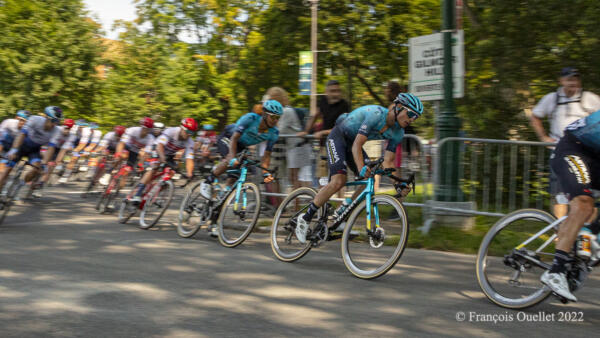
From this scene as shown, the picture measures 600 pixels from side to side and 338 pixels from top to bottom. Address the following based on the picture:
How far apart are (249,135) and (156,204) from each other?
227 cm

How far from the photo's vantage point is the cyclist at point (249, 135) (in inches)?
332

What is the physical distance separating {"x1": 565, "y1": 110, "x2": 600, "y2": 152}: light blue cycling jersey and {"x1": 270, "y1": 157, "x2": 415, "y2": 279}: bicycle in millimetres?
1696

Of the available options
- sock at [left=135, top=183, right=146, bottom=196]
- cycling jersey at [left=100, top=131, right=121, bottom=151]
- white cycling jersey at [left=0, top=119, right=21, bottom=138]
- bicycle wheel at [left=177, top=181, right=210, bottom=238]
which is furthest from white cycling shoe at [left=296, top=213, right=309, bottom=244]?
cycling jersey at [left=100, top=131, right=121, bottom=151]

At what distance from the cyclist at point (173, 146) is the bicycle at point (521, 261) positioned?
18.9 feet

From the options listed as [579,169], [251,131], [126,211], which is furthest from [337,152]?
[126,211]

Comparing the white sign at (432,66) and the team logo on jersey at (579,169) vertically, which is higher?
the white sign at (432,66)

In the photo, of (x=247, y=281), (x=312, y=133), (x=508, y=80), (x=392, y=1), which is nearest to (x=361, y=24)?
(x=392, y=1)

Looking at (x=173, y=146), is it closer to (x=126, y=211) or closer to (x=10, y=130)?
(x=126, y=211)

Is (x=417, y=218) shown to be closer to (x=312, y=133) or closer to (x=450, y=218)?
(x=450, y=218)

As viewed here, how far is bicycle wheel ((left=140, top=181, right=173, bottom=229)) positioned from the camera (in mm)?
10156

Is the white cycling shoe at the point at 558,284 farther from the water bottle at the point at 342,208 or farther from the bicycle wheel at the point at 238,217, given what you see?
the bicycle wheel at the point at 238,217

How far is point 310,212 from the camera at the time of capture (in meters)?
7.19

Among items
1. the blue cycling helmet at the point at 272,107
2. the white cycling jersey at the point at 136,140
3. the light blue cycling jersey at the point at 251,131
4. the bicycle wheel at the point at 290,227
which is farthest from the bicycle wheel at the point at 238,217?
the white cycling jersey at the point at 136,140

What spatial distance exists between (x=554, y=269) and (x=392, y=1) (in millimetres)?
16118
